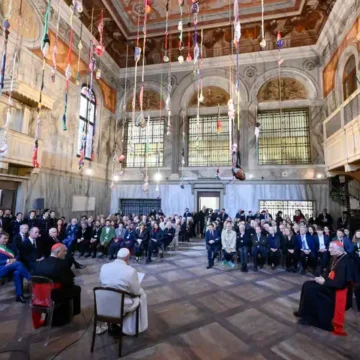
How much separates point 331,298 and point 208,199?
1115cm

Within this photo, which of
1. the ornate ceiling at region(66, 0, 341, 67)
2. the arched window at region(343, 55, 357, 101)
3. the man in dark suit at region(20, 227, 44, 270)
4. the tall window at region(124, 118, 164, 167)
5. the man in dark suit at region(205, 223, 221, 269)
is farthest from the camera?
the tall window at region(124, 118, 164, 167)

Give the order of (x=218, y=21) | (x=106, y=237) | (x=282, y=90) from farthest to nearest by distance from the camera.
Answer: (x=282, y=90) → (x=218, y=21) → (x=106, y=237)

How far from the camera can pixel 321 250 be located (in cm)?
682

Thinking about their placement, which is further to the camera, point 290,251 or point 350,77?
point 350,77

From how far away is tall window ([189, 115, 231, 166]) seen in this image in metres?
15.4

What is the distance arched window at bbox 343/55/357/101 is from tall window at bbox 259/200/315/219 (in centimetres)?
587

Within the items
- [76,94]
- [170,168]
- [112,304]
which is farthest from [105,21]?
[112,304]

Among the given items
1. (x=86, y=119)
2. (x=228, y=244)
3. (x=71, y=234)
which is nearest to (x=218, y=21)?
(x=86, y=119)

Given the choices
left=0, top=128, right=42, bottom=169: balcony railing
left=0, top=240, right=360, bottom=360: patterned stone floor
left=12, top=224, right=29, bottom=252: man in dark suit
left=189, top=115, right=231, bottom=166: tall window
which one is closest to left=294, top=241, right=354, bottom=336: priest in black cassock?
left=0, top=240, right=360, bottom=360: patterned stone floor

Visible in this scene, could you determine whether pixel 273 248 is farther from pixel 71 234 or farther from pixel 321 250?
pixel 71 234

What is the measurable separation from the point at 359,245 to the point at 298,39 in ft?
42.3

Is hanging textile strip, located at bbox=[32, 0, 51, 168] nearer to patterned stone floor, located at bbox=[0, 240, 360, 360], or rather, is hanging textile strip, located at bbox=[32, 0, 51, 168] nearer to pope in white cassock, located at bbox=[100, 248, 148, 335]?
patterned stone floor, located at bbox=[0, 240, 360, 360]

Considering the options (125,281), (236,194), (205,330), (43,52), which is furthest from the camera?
(236,194)

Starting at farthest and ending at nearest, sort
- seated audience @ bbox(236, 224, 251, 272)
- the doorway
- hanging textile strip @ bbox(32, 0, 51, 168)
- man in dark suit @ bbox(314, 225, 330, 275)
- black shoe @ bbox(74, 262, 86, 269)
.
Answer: the doorway → seated audience @ bbox(236, 224, 251, 272) → black shoe @ bbox(74, 262, 86, 269) → man in dark suit @ bbox(314, 225, 330, 275) → hanging textile strip @ bbox(32, 0, 51, 168)
